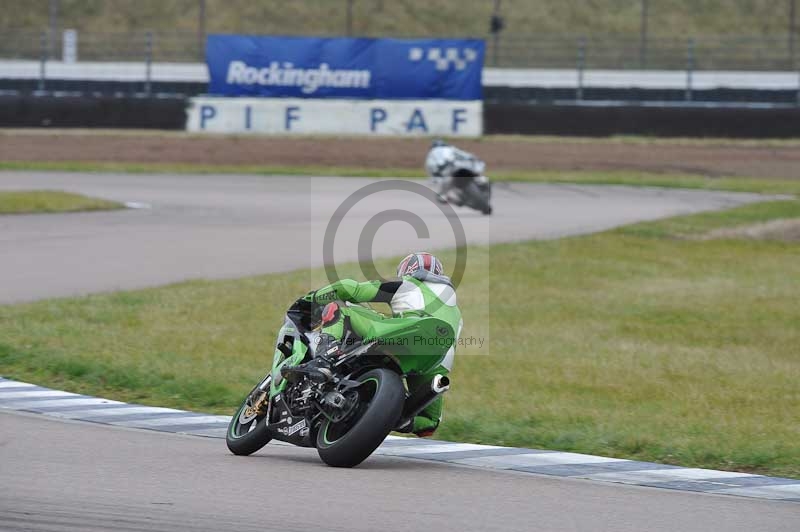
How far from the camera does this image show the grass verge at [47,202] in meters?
21.4

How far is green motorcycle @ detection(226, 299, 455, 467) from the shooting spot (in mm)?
6629

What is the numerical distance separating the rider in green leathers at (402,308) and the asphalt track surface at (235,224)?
7.17 metres

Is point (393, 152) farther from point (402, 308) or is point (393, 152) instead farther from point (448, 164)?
point (402, 308)

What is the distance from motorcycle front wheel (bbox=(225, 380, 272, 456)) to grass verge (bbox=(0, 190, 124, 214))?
1467cm

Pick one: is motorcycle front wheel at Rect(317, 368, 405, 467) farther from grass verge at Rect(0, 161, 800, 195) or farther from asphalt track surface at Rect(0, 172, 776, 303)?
grass verge at Rect(0, 161, 800, 195)

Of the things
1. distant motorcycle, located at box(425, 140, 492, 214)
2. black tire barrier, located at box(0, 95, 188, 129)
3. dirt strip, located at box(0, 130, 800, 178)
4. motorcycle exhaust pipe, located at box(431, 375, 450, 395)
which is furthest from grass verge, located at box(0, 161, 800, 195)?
motorcycle exhaust pipe, located at box(431, 375, 450, 395)

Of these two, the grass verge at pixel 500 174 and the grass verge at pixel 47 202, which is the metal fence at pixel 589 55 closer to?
the grass verge at pixel 500 174

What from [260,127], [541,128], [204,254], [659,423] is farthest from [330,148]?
[659,423]

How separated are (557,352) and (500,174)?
19211 mm

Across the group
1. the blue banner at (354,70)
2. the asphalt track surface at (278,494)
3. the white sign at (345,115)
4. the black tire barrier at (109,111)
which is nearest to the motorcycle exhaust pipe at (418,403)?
the asphalt track surface at (278,494)

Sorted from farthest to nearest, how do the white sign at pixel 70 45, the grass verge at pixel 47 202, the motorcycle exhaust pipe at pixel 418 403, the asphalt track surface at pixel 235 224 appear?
the white sign at pixel 70 45 → the grass verge at pixel 47 202 → the asphalt track surface at pixel 235 224 → the motorcycle exhaust pipe at pixel 418 403

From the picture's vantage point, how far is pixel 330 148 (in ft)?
110

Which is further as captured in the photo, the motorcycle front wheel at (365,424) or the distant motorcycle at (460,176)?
the distant motorcycle at (460,176)

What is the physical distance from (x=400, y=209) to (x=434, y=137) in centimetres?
1057
